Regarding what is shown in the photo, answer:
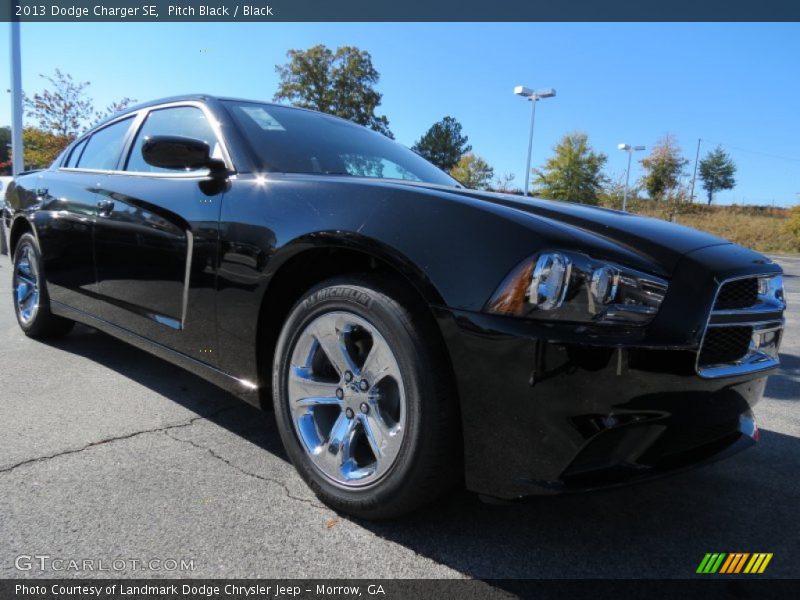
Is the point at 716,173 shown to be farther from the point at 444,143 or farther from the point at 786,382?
the point at 786,382

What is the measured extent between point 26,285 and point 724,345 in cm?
470

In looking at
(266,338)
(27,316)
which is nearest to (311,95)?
(27,316)

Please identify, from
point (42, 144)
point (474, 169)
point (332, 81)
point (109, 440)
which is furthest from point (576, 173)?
point (109, 440)

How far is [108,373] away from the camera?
Answer: 12.0 ft

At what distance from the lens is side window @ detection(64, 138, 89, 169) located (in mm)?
4195

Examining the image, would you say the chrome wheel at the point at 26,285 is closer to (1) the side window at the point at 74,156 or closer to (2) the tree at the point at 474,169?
(1) the side window at the point at 74,156

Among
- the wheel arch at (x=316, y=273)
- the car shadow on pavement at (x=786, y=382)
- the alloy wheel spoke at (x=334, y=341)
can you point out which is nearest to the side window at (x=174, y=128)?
the wheel arch at (x=316, y=273)

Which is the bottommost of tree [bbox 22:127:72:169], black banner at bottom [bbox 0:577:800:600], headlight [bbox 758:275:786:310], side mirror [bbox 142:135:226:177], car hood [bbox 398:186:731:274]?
black banner at bottom [bbox 0:577:800:600]

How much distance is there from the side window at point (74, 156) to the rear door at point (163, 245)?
44.1 inches

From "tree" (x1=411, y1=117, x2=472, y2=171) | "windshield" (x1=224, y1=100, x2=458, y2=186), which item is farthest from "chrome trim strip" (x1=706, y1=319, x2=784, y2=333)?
"tree" (x1=411, y1=117, x2=472, y2=171)

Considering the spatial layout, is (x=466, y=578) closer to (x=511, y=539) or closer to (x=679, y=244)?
(x=511, y=539)

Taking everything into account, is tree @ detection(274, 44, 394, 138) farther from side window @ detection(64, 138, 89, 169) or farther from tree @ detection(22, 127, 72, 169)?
side window @ detection(64, 138, 89, 169)

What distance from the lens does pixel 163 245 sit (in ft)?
8.80

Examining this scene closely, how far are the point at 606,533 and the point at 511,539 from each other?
0.35 m
